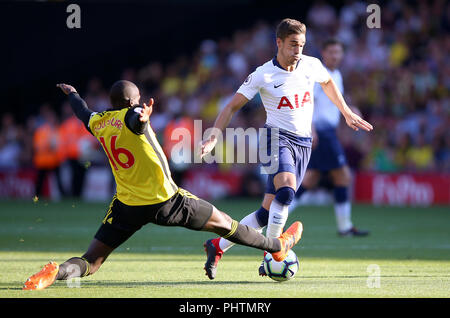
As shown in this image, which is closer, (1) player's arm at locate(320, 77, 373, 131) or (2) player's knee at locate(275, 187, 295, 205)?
(2) player's knee at locate(275, 187, 295, 205)

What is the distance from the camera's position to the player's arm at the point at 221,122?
6.69 metres

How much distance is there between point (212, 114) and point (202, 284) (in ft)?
49.9

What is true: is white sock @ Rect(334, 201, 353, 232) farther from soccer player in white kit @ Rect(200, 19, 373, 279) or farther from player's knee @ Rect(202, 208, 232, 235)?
player's knee @ Rect(202, 208, 232, 235)

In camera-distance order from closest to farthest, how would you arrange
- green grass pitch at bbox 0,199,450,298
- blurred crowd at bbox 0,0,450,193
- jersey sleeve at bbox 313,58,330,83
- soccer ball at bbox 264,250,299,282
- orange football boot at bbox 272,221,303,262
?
green grass pitch at bbox 0,199,450,298, orange football boot at bbox 272,221,303,262, soccer ball at bbox 264,250,299,282, jersey sleeve at bbox 313,58,330,83, blurred crowd at bbox 0,0,450,193

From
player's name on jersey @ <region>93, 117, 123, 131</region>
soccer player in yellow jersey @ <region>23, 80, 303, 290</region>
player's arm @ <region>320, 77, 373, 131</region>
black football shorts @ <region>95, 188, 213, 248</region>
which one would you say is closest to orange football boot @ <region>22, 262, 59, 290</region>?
soccer player in yellow jersey @ <region>23, 80, 303, 290</region>

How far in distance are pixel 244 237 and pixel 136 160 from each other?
3.86 feet

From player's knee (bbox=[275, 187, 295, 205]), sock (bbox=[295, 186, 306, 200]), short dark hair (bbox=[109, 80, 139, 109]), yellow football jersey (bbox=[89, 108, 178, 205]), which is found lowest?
sock (bbox=[295, 186, 306, 200])

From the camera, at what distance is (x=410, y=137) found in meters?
19.5

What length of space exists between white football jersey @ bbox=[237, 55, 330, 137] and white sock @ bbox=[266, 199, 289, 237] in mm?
795

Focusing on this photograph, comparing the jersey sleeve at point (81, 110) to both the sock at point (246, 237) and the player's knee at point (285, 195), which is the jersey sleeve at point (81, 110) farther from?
the player's knee at point (285, 195)

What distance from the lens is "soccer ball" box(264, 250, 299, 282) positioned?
7.12m

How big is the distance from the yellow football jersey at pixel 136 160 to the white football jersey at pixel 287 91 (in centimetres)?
146
